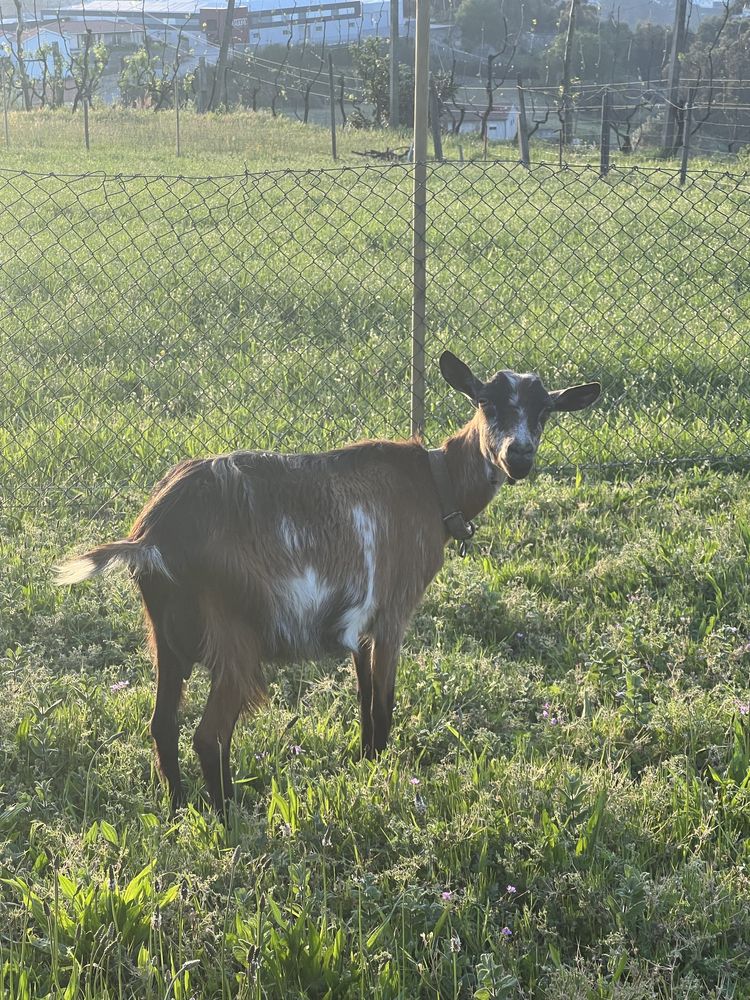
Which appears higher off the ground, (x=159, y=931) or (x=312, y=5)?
(x=312, y=5)

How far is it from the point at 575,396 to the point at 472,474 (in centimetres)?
46

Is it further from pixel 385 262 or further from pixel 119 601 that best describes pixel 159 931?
pixel 385 262

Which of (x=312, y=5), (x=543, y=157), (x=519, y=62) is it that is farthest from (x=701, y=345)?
(x=312, y=5)

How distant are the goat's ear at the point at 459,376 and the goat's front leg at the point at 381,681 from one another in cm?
94

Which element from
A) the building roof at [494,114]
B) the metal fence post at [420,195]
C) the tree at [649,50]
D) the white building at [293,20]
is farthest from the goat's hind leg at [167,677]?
the white building at [293,20]

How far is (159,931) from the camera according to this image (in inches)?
84.0

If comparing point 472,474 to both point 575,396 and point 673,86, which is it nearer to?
point 575,396

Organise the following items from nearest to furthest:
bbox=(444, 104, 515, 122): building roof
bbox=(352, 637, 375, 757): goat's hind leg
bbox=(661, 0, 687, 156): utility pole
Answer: bbox=(352, 637, 375, 757): goat's hind leg → bbox=(661, 0, 687, 156): utility pole → bbox=(444, 104, 515, 122): building roof

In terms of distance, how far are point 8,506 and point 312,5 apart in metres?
81.3

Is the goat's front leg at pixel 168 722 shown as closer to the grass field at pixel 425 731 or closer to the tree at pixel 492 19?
the grass field at pixel 425 731

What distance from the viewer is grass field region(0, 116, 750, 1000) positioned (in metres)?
2.19

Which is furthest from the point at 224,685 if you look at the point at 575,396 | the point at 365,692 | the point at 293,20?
the point at 293,20

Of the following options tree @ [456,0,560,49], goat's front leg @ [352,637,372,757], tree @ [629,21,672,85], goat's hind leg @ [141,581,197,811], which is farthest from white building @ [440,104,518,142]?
goat's hind leg @ [141,581,197,811]

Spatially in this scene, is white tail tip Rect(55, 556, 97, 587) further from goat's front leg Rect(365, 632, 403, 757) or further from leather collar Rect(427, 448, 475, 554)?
leather collar Rect(427, 448, 475, 554)
